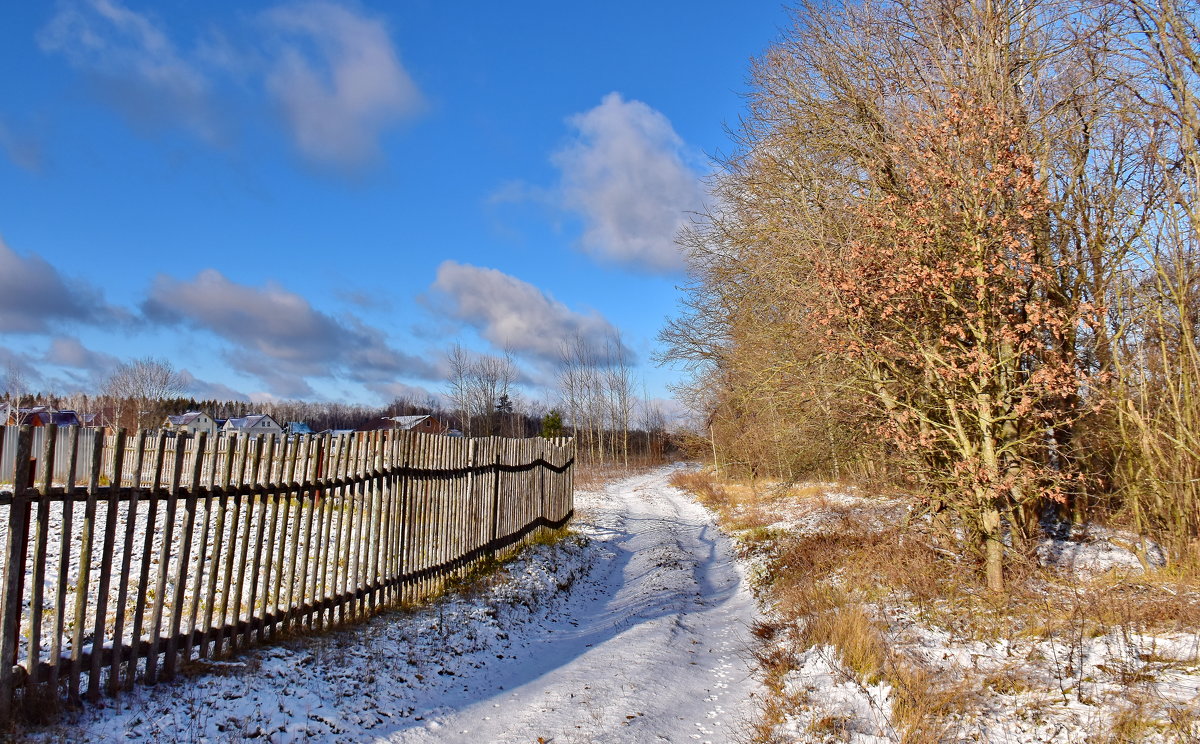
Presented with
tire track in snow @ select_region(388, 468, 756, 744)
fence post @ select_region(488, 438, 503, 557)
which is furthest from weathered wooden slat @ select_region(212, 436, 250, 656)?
fence post @ select_region(488, 438, 503, 557)

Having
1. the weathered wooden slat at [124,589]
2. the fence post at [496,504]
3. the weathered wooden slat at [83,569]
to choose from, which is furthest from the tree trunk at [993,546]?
the weathered wooden slat at [83,569]

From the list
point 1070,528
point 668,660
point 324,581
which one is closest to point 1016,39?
point 1070,528

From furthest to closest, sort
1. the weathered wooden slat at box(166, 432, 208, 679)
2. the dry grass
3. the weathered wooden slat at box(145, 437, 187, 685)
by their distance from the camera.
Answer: the dry grass
the weathered wooden slat at box(166, 432, 208, 679)
the weathered wooden slat at box(145, 437, 187, 685)

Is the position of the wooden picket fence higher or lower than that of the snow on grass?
higher

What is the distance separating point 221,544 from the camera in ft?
14.3

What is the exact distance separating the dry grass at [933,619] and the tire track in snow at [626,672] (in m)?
0.41

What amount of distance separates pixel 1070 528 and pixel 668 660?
6.96m

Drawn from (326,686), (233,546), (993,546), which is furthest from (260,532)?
(993,546)

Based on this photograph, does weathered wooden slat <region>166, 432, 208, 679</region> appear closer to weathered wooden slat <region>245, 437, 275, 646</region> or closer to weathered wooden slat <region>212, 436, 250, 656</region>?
weathered wooden slat <region>212, 436, 250, 656</region>

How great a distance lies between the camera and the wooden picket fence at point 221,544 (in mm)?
3615

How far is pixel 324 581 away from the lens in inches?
226

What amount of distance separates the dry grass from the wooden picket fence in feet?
12.5

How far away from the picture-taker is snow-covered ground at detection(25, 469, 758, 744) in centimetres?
402

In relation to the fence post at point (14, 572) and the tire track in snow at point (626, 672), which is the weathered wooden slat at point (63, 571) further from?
the tire track in snow at point (626, 672)
